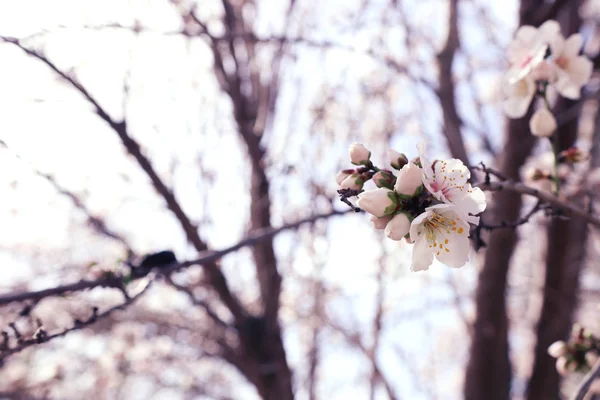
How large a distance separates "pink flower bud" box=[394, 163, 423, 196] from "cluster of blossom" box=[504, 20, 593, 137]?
0.82 m

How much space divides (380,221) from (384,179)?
98mm

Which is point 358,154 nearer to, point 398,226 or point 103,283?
point 398,226

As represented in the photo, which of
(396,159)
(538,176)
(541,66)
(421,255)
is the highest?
(541,66)

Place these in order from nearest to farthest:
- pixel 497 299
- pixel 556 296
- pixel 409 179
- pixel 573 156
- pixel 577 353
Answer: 1. pixel 409 179
2. pixel 573 156
3. pixel 577 353
4. pixel 497 299
5. pixel 556 296

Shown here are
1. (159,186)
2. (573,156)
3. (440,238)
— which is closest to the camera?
(440,238)

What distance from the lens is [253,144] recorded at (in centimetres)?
321

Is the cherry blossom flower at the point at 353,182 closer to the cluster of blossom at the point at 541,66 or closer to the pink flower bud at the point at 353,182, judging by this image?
the pink flower bud at the point at 353,182

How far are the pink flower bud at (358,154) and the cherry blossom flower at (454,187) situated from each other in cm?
13

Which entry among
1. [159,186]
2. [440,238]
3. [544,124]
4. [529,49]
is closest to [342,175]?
[440,238]

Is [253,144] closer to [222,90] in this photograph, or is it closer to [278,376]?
[222,90]

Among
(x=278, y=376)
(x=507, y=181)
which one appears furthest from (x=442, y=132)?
(x=507, y=181)

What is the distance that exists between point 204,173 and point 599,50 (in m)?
2.75

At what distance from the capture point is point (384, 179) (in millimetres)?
1050

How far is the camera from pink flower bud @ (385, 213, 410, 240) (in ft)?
3.18
